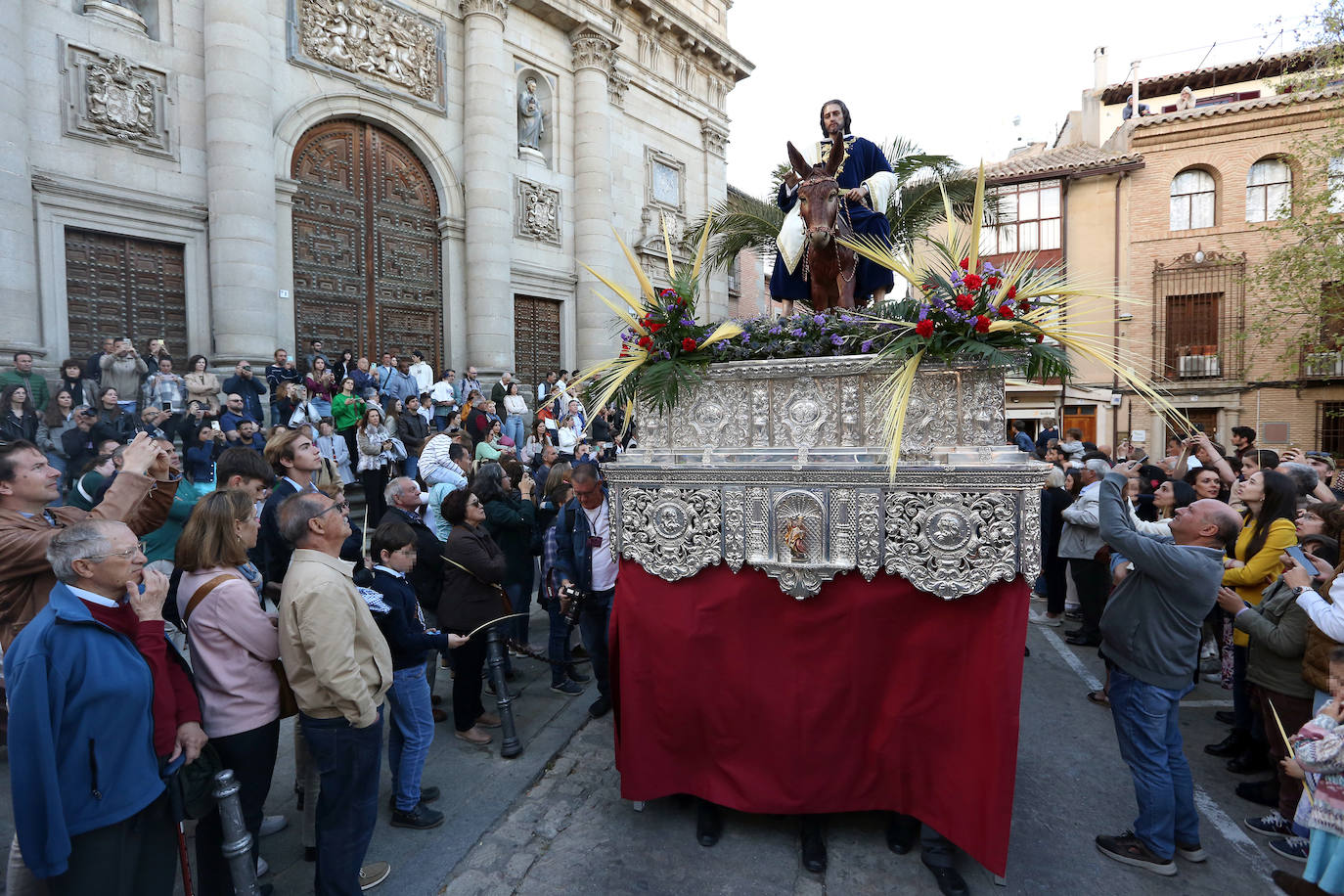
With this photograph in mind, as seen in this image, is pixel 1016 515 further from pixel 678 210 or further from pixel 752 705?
pixel 678 210

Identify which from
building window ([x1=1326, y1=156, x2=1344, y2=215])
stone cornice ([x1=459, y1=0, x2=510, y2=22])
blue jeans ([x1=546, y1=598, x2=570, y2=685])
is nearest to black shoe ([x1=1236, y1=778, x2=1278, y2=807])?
blue jeans ([x1=546, y1=598, x2=570, y2=685])

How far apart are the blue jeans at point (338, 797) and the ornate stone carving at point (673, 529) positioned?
1.56 metres

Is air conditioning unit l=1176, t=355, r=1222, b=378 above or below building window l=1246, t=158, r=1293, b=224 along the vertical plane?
below

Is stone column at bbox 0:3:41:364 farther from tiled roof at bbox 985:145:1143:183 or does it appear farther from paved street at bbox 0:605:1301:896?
tiled roof at bbox 985:145:1143:183

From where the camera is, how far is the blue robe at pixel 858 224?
4426mm

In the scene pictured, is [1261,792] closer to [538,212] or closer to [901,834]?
[901,834]

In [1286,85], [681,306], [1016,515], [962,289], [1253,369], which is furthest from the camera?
[1253,369]

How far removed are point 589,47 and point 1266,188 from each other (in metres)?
20.6

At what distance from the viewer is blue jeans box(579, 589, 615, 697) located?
515 cm

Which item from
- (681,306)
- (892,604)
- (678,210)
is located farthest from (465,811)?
(678,210)

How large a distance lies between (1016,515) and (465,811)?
3.47 m

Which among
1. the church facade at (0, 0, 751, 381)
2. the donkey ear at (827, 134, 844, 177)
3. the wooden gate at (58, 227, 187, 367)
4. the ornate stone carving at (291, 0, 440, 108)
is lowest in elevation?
the donkey ear at (827, 134, 844, 177)

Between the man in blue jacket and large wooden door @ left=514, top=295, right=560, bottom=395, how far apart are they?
12136 mm

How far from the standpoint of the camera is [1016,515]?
301 centimetres
